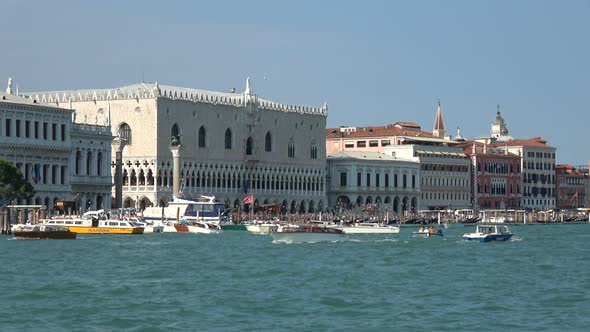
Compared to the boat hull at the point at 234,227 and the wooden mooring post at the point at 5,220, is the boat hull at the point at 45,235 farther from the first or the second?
the boat hull at the point at 234,227

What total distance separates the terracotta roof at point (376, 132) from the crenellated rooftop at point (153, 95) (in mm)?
24874

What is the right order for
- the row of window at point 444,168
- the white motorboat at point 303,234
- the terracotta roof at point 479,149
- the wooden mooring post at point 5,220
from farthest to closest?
the terracotta roof at point 479,149 → the row of window at point 444,168 → the wooden mooring post at point 5,220 → the white motorboat at point 303,234

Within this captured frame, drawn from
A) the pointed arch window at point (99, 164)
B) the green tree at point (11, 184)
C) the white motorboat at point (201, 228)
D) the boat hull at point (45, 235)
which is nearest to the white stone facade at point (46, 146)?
the pointed arch window at point (99, 164)

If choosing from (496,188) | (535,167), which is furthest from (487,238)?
(535,167)

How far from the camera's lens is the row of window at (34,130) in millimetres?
88125

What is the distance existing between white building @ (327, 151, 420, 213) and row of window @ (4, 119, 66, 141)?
38.7 meters

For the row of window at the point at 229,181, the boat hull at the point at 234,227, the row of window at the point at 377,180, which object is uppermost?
the row of window at the point at 377,180

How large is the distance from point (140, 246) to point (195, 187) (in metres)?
41.0

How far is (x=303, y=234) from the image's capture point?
7088cm

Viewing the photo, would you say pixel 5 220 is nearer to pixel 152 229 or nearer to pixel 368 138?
pixel 152 229

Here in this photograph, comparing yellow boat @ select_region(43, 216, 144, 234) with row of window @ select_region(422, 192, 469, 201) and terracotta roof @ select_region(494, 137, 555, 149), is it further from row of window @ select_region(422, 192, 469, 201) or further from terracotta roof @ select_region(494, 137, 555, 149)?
terracotta roof @ select_region(494, 137, 555, 149)

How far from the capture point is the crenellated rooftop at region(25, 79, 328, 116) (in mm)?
105938

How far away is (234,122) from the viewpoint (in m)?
113

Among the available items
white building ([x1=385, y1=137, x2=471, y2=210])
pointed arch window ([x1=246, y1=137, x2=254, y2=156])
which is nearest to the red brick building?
white building ([x1=385, y1=137, x2=471, y2=210])
